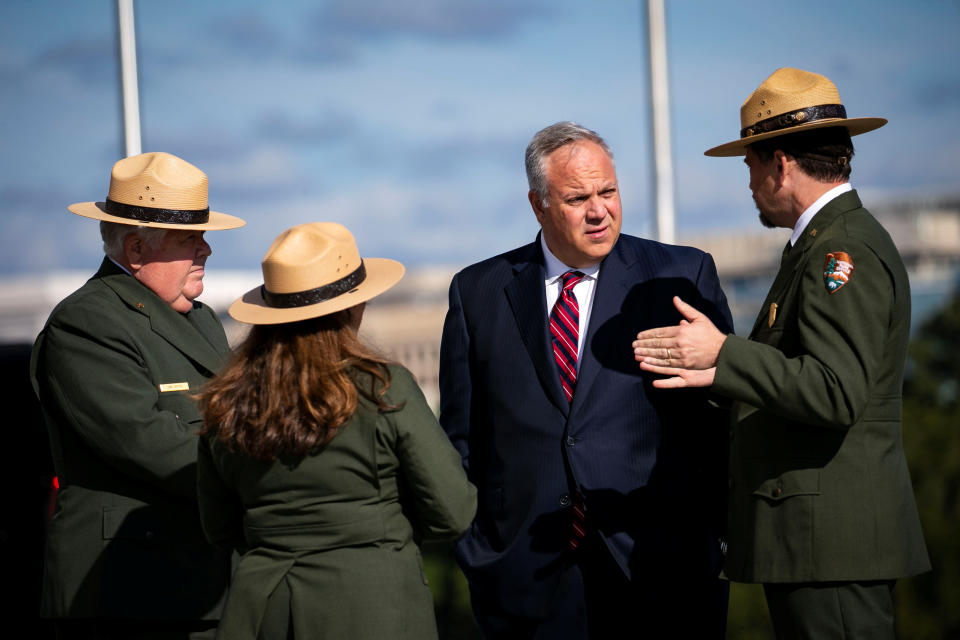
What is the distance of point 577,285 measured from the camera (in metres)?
3.82

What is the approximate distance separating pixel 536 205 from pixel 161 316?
1.33m

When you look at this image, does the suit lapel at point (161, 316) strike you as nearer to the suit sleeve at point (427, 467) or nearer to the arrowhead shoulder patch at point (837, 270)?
the suit sleeve at point (427, 467)

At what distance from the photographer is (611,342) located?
11.9 feet

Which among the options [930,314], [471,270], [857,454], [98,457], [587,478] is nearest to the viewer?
[857,454]

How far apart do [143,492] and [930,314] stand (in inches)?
1157

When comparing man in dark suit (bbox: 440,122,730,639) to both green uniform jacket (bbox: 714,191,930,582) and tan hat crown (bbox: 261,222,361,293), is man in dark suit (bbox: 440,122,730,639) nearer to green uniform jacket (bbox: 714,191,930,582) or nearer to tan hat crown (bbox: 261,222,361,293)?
green uniform jacket (bbox: 714,191,930,582)

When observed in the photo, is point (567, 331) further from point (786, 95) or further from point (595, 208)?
point (786, 95)

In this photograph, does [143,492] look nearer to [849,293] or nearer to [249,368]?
[249,368]

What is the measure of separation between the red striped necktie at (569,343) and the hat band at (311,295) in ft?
3.25

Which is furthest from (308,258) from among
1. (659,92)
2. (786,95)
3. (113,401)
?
(659,92)

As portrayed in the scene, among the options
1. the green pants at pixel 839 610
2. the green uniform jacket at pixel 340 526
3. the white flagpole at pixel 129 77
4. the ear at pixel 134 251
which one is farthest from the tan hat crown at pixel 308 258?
the white flagpole at pixel 129 77

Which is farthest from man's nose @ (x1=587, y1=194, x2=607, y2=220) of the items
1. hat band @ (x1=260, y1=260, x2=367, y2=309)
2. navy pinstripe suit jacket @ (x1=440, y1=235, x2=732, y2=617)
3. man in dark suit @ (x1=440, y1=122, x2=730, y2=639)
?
hat band @ (x1=260, y1=260, x2=367, y2=309)

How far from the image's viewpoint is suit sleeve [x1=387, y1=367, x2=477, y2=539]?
2.80 meters

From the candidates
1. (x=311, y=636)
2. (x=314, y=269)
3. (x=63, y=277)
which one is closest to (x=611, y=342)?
(x=314, y=269)
